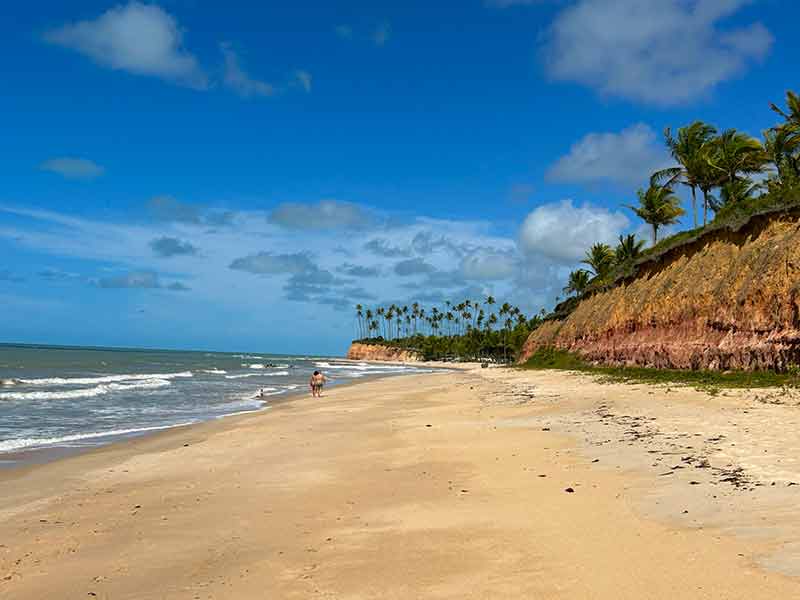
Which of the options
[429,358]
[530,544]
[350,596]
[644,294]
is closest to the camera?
[350,596]

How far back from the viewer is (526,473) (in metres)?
9.71

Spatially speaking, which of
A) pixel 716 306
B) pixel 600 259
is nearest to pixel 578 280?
pixel 600 259

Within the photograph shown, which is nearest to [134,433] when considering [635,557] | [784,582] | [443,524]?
[443,524]

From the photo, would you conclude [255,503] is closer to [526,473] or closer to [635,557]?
[526,473]

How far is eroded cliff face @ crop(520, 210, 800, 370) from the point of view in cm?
2194

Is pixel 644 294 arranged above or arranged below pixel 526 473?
above

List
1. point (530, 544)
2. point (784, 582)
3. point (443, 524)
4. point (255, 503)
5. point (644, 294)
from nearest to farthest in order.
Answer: point (784, 582) → point (530, 544) → point (443, 524) → point (255, 503) → point (644, 294)

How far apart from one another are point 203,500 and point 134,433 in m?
10.9

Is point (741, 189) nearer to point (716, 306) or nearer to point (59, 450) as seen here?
point (716, 306)

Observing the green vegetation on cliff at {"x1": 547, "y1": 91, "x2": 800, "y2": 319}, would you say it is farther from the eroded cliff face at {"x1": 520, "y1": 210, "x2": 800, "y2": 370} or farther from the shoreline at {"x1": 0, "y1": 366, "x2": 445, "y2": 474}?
the shoreline at {"x1": 0, "y1": 366, "x2": 445, "y2": 474}

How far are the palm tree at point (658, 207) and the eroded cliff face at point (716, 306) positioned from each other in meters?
13.3

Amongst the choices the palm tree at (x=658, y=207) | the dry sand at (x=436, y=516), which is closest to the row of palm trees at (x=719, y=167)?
the palm tree at (x=658, y=207)

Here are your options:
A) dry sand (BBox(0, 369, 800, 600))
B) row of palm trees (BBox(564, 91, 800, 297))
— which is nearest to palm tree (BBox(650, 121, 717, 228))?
row of palm trees (BBox(564, 91, 800, 297))

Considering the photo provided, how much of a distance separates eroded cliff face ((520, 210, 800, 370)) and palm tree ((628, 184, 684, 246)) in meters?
13.3
